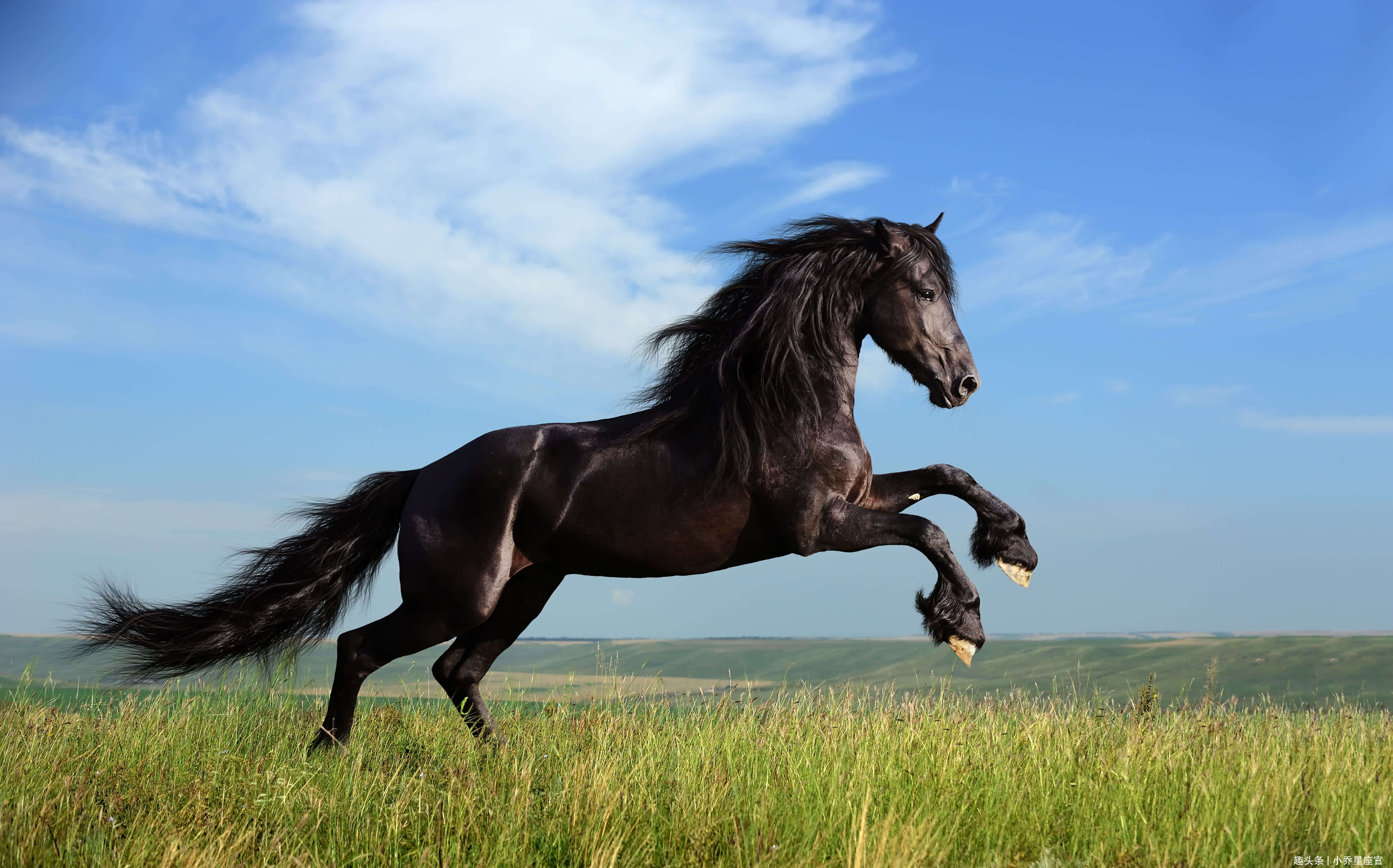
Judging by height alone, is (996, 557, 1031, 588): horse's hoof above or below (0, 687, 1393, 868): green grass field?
above

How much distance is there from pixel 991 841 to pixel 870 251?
319 cm

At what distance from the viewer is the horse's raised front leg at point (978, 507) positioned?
5488mm

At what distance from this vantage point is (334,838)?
394 cm

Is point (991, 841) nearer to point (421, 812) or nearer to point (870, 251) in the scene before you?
point (421, 812)

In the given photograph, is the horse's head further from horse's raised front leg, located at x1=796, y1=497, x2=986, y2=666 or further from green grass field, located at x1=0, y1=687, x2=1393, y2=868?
green grass field, located at x1=0, y1=687, x2=1393, y2=868

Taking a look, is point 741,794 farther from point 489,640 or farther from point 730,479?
point 489,640

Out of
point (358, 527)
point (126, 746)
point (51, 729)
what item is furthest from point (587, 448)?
point (51, 729)

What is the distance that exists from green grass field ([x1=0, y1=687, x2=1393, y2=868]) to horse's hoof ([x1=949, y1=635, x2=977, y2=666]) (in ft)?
1.54

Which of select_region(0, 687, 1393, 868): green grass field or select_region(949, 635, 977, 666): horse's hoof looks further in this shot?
select_region(949, 635, 977, 666): horse's hoof

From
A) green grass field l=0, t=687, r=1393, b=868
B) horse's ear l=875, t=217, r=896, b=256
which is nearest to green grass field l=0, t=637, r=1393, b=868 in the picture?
green grass field l=0, t=687, r=1393, b=868

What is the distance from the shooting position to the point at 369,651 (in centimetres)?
599

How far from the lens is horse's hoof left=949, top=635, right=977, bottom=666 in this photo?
5270 millimetres

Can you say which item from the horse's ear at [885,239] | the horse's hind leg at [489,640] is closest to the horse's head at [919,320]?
the horse's ear at [885,239]

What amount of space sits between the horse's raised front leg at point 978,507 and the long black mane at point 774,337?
24.8 inches
